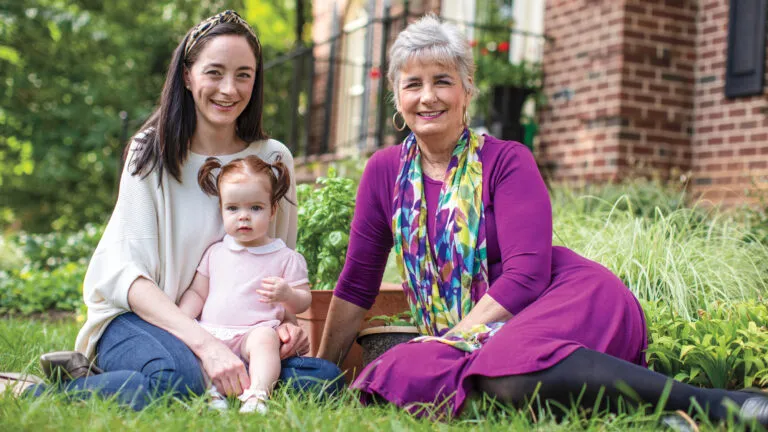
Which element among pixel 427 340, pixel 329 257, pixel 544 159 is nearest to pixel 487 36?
pixel 544 159

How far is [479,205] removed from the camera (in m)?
2.61

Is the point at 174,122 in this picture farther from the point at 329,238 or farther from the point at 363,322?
the point at 363,322

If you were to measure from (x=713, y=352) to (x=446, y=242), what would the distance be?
0.91 m

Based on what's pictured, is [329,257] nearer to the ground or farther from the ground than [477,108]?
nearer to the ground

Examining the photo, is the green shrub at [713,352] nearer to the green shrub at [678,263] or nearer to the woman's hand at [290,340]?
the green shrub at [678,263]

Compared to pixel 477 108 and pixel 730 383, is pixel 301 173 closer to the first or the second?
pixel 477 108

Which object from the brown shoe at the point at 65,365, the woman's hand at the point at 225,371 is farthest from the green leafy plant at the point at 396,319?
the brown shoe at the point at 65,365

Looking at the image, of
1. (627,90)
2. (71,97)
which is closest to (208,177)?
(627,90)

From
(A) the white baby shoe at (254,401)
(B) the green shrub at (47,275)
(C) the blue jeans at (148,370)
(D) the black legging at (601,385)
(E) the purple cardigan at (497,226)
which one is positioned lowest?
(B) the green shrub at (47,275)

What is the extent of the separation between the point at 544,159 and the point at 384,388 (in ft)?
15.0

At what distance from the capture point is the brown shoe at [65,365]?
2.43 m

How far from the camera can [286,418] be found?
2.12 m

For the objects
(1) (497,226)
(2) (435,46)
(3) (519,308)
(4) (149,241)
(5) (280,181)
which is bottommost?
(3) (519,308)

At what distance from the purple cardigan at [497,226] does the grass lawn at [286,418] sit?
43 centimetres
